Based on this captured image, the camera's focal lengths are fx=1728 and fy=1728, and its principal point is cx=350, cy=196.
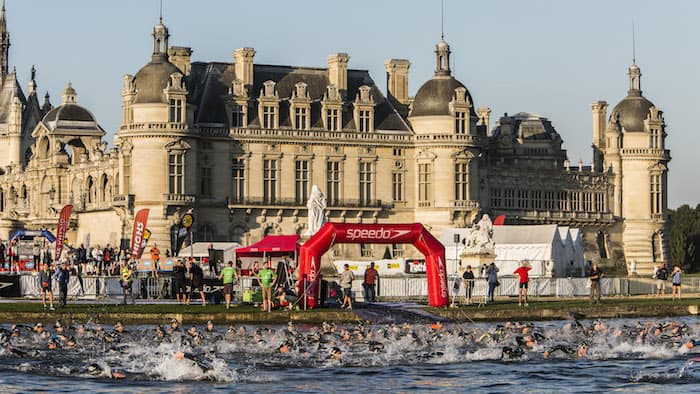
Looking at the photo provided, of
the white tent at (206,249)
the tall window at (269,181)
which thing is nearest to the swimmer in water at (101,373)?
the white tent at (206,249)

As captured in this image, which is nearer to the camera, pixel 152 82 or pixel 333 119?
pixel 152 82

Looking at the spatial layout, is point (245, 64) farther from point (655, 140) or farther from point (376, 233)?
point (376, 233)

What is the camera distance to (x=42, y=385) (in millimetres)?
42938

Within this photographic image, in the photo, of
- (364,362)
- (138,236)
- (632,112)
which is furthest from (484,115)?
(364,362)

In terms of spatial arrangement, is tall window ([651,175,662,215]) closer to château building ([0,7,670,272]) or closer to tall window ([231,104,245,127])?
château building ([0,7,670,272])

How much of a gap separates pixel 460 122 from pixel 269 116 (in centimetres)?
1259

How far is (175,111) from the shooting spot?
339 feet

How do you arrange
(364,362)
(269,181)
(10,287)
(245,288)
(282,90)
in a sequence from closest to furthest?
(364,362) → (245,288) → (10,287) → (269,181) → (282,90)

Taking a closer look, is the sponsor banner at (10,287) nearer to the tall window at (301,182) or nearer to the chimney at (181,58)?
the tall window at (301,182)

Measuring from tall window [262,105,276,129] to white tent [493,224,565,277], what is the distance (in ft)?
60.0

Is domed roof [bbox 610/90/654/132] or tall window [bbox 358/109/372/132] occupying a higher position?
domed roof [bbox 610/90/654/132]

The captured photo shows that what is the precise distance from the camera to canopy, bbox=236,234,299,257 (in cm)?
8725

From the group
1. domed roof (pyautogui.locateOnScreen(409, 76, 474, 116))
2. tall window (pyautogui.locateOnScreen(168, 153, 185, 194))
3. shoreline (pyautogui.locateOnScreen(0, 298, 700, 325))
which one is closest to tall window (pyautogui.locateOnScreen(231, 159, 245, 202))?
tall window (pyautogui.locateOnScreen(168, 153, 185, 194))

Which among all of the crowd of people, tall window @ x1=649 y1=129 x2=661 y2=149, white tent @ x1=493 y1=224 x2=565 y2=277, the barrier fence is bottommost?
the crowd of people
